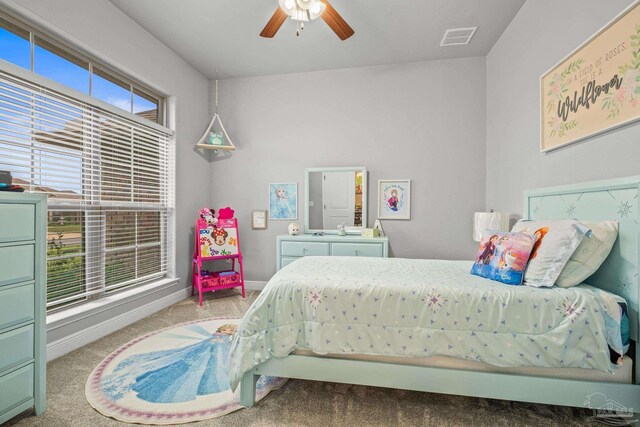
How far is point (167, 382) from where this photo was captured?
180cm

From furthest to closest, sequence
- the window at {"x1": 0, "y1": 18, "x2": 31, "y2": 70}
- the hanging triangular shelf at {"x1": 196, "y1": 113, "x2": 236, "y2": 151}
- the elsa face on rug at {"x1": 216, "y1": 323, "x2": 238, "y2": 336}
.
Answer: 1. the hanging triangular shelf at {"x1": 196, "y1": 113, "x2": 236, "y2": 151}
2. the elsa face on rug at {"x1": 216, "y1": 323, "x2": 238, "y2": 336}
3. the window at {"x1": 0, "y1": 18, "x2": 31, "y2": 70}

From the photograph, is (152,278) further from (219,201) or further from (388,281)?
(388,281)

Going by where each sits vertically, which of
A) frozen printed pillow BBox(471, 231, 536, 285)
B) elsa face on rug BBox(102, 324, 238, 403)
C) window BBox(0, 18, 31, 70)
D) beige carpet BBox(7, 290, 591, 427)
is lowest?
beige carpet BBox(7, 290, 591, 427)

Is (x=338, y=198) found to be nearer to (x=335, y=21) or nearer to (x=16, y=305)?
(x=335, y=21)

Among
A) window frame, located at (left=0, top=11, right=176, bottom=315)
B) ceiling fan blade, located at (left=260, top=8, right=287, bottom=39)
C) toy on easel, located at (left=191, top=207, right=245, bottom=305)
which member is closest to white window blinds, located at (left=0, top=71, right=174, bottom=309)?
window frame, located at (left=0, top=11, right=176, bottom=315)

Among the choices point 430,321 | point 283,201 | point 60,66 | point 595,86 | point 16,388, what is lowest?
point 16,388

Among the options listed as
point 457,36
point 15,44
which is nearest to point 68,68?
point 15,44

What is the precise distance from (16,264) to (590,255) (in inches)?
116

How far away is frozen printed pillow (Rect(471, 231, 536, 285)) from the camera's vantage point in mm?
1585

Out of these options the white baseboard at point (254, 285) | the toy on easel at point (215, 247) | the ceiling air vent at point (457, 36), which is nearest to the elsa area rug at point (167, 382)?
the toy on easel at point (215, 247)

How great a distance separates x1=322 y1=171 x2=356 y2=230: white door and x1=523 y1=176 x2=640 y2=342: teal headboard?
217 centimetres

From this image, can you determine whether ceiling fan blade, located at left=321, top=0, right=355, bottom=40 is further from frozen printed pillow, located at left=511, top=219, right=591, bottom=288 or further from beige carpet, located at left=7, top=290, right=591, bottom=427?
beige carpet, located at left=7, top=290, right=591, bottom=427

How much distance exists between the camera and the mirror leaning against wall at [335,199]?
3615 mm

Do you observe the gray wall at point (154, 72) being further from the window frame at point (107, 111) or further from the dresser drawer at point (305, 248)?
the dresser drawer at point (305, 248)
